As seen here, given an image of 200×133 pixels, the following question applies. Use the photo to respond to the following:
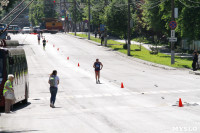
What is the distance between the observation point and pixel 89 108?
20.3m

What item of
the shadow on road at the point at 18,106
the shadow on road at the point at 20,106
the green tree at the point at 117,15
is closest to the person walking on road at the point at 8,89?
the shadow on road at the point at 18,106

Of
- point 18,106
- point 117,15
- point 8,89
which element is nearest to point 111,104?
point 18,106

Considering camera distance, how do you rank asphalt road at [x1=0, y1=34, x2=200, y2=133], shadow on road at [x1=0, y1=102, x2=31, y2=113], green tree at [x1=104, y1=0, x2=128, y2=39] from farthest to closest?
1. green tree at [x1=104, y1=0, x2=128, y2=39]
2. shadow on road at [x1=0, y1=102, x2=31, y2=113]
3. asphalt road at [x1=0, y1=34, x2=200, y2=133]

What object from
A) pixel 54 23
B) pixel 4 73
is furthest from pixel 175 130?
pixel 54 23

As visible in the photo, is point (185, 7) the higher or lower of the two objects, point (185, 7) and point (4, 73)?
the higher

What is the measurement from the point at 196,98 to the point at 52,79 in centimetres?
741

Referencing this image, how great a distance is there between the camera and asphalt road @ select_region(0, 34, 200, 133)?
1510 cm

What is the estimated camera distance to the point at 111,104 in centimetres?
2164

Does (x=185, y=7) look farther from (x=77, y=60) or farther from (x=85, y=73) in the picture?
(x=85, y=73)

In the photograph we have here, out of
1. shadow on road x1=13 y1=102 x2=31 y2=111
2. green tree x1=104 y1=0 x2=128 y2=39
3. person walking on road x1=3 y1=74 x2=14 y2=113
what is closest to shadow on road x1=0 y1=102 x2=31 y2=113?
shadow on road x1=13 y1=102 x2=31 y2=111

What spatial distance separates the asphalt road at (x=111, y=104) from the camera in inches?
595

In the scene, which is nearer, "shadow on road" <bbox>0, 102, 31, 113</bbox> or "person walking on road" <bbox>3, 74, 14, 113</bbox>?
"person walking on road" <bbox>3, 74, 14, 113</bbox>

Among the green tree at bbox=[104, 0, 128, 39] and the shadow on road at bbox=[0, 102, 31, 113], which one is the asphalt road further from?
the green tree at bbox=[104, 0, 128, 39]

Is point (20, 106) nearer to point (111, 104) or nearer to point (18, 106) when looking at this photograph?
point (18, 106)
